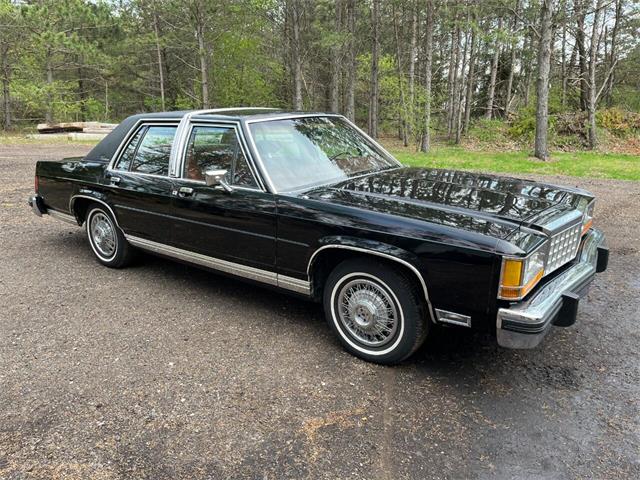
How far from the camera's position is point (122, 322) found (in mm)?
4074

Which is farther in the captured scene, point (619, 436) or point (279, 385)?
point (279, 385)

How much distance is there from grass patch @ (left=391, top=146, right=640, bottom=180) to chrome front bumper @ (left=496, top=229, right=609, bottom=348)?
10972mm

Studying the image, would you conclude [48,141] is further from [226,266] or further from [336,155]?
[336,155]

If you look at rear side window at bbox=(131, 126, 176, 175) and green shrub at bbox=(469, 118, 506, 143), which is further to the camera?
green shrub at bbox=(469, 118, 506, 143)

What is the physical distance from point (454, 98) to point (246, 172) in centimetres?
2487

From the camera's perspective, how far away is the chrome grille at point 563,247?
315cm

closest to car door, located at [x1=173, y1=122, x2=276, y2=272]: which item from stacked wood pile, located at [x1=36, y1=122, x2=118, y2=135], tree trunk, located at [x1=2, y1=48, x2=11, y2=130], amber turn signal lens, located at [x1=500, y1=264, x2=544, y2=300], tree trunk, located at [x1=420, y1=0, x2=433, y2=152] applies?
amber turn signal lens, located at [x1=500, y1=264, x2=544, y2=300]

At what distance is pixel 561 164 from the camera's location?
52.3 ft

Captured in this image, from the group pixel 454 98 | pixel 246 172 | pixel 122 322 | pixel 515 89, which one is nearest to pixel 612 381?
pixel 246 172

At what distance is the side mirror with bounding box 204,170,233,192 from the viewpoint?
3779 millimetres

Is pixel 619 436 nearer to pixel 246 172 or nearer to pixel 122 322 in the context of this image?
pixel 246 172

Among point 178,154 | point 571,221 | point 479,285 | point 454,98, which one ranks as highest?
point 454,98

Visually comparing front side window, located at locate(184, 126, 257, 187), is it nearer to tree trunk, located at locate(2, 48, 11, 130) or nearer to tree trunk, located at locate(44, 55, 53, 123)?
tree trunk, located at locate(44, 55, 53, 123)

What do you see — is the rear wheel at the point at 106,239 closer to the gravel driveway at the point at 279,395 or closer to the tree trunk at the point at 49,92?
the gravel driveway at the point at 279,395
